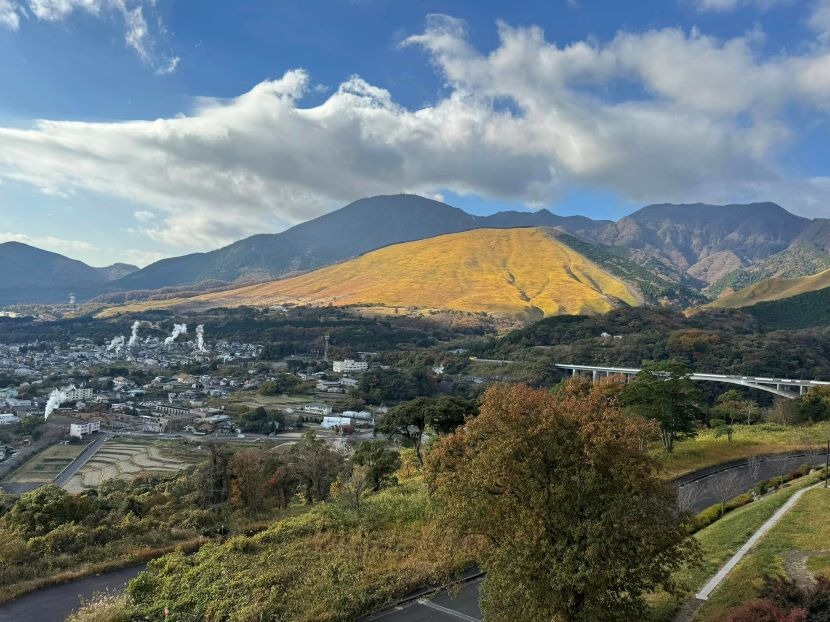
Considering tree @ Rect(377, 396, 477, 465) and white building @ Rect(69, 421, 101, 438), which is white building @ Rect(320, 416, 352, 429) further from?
tree @ Rect(377, 396, 477, 465)

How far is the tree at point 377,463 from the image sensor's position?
2877cm

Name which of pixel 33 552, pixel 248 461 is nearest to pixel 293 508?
pixel 248 461

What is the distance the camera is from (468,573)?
1689 cm

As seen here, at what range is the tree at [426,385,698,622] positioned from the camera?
9508 mm

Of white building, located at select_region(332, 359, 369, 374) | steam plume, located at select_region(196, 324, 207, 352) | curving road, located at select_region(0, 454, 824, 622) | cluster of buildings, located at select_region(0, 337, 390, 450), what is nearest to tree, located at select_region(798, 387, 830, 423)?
curving road, located at select_region(0, 454, 824, 622)

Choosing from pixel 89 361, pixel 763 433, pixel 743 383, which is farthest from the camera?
pixel 89 361

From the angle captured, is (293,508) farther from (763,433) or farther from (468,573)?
(763,433)

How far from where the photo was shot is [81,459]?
51594 mm

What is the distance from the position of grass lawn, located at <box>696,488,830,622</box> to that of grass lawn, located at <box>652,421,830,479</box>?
8767mm

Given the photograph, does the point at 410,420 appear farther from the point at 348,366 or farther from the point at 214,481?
the point at 348,366

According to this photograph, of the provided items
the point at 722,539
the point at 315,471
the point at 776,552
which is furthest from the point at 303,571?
the point at 315,471

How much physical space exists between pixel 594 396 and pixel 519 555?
3.50 meters

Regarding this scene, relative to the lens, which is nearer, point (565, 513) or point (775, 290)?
point (565, 513)

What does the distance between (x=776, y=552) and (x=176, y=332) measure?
153935 millimetres
